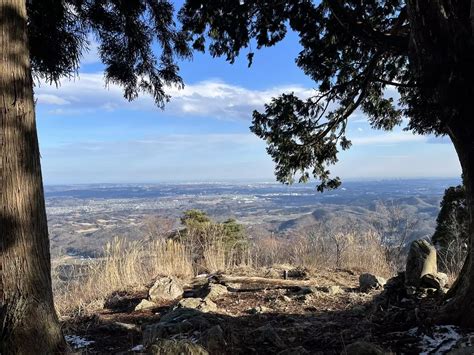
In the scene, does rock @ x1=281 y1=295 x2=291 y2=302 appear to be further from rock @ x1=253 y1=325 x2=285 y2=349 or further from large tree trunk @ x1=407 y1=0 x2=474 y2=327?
large tree trunk @ x1=407 y1=0 x2=474 y2=327

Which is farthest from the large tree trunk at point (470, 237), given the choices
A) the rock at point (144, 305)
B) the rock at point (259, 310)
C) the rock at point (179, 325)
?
the rock at point (144, 305)

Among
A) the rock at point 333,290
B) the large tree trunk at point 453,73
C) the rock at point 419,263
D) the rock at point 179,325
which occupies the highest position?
the large tree trunk at point 453,73

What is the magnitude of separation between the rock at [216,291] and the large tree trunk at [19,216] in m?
2.67

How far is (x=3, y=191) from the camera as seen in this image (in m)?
3.33

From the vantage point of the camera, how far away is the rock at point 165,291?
621 cm

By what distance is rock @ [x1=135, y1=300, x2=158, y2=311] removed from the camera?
5766 millimetres

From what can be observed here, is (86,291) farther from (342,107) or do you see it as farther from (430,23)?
(430,23)

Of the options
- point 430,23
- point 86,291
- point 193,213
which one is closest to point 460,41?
point 430,23

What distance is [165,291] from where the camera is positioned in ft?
20.8

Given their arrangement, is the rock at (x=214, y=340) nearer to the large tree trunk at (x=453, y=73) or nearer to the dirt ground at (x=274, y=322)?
the dirt ground at (x=274, y=322)

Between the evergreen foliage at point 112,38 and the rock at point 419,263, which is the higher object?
the evergreen foliage at point 112,38

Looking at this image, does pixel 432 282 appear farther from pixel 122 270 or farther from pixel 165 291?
pixel 122 270

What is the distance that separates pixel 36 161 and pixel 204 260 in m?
5.42

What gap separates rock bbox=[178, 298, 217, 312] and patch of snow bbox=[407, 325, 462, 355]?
2.39 m
